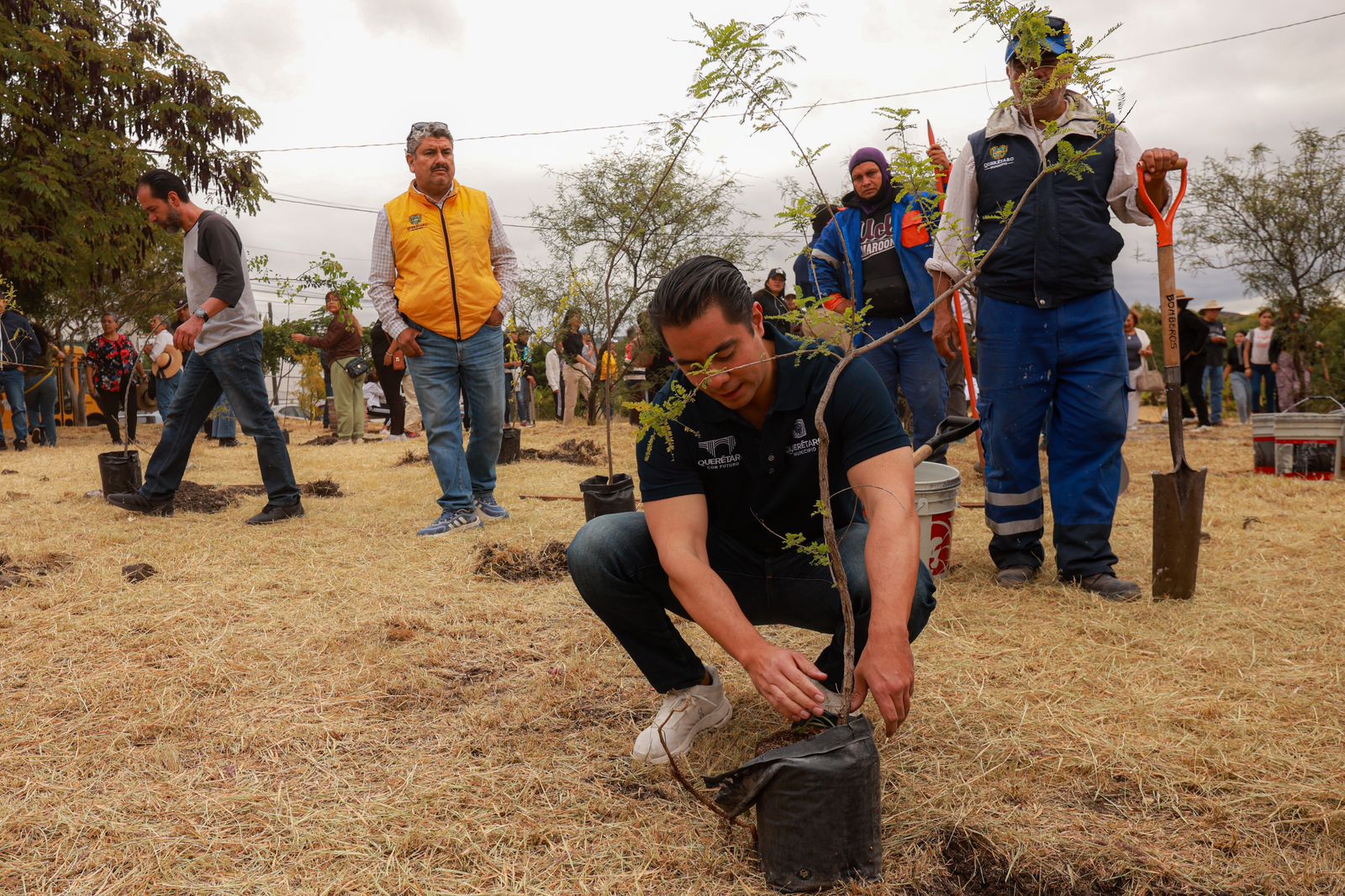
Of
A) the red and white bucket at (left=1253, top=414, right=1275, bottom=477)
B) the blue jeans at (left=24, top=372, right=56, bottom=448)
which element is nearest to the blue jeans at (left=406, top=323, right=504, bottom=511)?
the red and white bucket at (left=1253, top=414, right=1275, bottom=477)

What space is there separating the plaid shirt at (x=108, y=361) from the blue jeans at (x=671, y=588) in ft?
32.9

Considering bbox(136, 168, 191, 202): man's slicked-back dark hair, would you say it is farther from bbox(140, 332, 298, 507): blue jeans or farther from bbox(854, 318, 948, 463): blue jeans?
bbox(854, 318, 948, 463): blue jeans

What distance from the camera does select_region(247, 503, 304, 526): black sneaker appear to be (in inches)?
201

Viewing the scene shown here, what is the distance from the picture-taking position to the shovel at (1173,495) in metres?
3.22

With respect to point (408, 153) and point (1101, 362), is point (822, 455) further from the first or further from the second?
point (408, 153)

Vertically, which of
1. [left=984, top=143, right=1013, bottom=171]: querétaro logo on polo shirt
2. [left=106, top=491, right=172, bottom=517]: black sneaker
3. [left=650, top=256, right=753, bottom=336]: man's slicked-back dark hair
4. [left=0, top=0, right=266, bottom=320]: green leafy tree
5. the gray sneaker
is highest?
[left=0, top=0, right=266, bottom=320]: green leafy tree

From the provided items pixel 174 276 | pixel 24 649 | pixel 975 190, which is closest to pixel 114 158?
pixel 174 276

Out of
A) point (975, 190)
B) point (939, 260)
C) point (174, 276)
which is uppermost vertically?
point (174, 276)

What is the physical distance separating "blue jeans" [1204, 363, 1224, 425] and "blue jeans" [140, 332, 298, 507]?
12218mm

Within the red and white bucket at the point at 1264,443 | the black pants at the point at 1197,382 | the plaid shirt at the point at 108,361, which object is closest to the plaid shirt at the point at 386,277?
the red and white bucket at the point at 1264,443

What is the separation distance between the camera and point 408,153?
4574mm

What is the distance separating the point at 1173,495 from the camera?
3217 millimetres

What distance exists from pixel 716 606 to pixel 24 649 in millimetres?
2541

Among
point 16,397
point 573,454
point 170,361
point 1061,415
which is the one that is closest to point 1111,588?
point 1061,415
